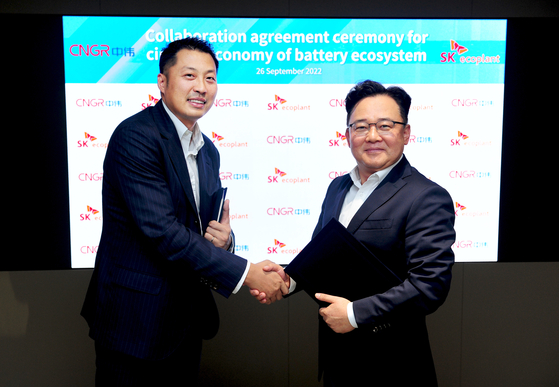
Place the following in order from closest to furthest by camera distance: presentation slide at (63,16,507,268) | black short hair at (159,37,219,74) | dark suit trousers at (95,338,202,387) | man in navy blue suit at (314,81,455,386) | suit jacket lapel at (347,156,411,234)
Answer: man in navy blue suit at (314,81,455,386) < suit jacket lapel at (347,156,411,234) < dark suit trousers at (95,338,202,387) < black short hair at (159,37,219,74) < presentation slide at (63,16,507,268)

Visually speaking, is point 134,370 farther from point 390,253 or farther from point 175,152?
point 390,253

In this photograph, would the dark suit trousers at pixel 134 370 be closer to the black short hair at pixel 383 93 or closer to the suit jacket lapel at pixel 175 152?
the suit jacket lapel at pixel 175 152

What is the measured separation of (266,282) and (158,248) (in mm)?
511

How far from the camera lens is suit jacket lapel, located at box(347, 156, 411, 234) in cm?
134

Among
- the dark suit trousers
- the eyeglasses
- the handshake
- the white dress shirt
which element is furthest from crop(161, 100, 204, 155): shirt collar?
the dark suit trousers

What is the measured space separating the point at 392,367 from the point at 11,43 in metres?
2.91

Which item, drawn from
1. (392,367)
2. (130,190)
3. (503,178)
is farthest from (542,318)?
(130,190)

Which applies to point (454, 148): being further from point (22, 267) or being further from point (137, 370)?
point (22, 267)

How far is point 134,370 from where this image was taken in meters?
1.46

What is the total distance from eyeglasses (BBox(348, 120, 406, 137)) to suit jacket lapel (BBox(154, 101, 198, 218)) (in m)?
0.71

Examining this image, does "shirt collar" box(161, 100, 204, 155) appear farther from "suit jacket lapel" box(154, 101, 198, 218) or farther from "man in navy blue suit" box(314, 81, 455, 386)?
"man in navy blue suit" box(314, 81, 455, 386)

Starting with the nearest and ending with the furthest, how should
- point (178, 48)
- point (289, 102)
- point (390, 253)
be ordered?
point (390, 253)
point (178, 48)
point (289, 102)

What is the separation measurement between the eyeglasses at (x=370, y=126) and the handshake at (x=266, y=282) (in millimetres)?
742

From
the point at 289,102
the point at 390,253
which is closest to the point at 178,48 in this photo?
the point at 289,102
